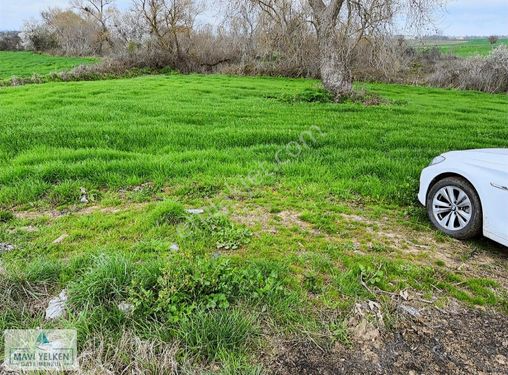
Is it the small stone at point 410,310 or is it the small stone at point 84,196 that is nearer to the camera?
the small stone at point 410,310

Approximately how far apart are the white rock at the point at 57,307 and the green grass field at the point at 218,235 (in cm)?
7

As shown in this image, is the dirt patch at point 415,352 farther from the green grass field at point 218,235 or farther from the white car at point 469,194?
the white car at point 469,194

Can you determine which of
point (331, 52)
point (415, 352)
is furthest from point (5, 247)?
point (331, 52)

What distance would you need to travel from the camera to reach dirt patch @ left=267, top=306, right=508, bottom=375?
2.64m

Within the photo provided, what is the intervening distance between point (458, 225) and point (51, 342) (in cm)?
443

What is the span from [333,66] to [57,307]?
553 inches

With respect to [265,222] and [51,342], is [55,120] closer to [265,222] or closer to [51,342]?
[265,222]

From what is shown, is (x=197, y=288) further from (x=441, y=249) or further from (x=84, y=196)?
(x=84, y=196)

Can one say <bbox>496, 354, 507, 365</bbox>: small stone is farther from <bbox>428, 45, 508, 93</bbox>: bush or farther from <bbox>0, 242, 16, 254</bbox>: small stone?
<bbox>428, 45, 508, 93</bbox>: bush

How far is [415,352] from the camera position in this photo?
9.14ft

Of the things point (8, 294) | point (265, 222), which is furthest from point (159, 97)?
point (8, 294)

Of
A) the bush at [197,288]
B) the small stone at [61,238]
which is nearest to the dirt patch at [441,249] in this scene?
the bush at [197,288]

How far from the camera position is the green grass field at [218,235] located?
2881 millimetres

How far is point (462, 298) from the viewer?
3.39 m
